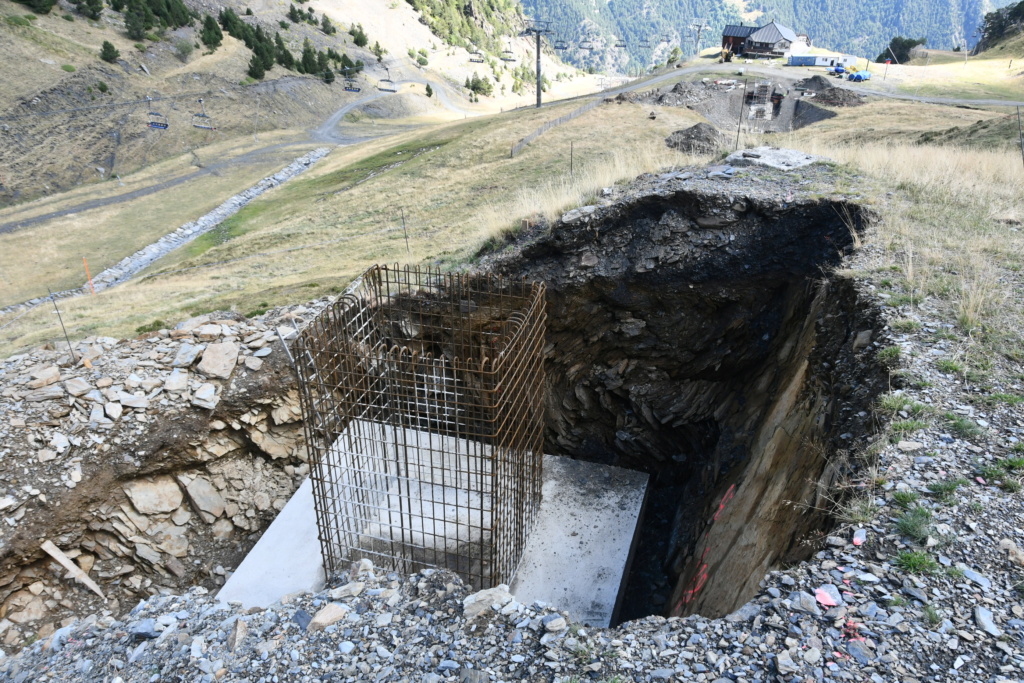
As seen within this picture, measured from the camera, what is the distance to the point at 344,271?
1166 centimetres

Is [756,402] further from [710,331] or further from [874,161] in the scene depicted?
[874,161]

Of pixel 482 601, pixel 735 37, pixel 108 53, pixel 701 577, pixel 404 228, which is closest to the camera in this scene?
pixel 482 601

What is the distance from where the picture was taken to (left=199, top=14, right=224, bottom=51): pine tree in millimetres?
42438

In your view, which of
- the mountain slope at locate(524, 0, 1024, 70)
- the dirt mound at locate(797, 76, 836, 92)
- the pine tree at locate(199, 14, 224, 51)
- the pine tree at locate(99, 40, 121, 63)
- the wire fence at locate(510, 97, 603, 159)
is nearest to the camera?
the wire fence at locate(510, 97, 603, 159)

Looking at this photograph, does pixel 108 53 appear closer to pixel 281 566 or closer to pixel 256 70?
pixel 256 70

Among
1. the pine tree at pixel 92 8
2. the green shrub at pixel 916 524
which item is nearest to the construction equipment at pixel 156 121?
the pine tree at pixel 92 8

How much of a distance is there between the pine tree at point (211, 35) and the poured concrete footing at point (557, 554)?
4565 centimetres

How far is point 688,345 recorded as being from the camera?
8.73m

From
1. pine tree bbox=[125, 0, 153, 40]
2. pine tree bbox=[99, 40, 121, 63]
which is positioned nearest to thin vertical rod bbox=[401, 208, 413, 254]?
pine tree bbox=[99, 40, 121, 63]

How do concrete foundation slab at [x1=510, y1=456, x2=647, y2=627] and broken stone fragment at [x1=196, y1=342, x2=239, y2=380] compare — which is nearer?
concrete foundation slab at [x1=510, y1=456, x2=647, y2=627]

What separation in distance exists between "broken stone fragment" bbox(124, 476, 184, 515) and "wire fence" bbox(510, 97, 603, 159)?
16399 mm

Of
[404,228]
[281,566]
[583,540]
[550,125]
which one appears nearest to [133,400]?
A: [281,566]

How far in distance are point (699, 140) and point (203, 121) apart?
32.3 m

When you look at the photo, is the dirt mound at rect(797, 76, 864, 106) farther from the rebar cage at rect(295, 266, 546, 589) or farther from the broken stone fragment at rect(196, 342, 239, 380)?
the broken stone fragment at rect(196, 342, 239, 380)
